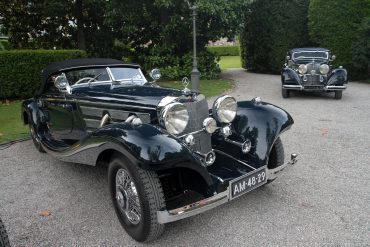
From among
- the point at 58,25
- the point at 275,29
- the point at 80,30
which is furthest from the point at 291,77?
the point at 58,25

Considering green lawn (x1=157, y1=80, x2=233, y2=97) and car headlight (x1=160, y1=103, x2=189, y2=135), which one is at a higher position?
car headlight (x1=160, y1=103, x2=189, y2=135)

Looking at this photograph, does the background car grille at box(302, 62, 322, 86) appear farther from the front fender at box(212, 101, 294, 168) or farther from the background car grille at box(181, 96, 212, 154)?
the background car grille at box(181, 96, 212, 154)

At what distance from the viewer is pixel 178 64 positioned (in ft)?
47.2

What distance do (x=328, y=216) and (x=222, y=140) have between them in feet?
4.28

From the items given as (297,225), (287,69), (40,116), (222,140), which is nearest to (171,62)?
(287,69)

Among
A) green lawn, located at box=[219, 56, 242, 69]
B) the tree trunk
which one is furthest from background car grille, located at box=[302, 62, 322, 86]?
green lawn, located at box=[219, 56, 242, 69]

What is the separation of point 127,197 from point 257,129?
5.21 feet

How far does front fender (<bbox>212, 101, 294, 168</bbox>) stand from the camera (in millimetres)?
3494

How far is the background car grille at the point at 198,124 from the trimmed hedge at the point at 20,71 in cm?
859

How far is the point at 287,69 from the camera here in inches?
405

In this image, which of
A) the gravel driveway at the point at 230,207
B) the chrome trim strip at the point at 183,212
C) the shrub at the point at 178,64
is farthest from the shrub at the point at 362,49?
the chrome trim strip at the point at 183,212

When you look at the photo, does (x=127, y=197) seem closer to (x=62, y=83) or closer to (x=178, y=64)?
(x=62, y=83)

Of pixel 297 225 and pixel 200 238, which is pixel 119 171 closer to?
pixel 200 238

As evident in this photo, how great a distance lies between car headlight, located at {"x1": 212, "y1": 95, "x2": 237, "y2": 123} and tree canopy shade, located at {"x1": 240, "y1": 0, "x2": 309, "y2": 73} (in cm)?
1329
